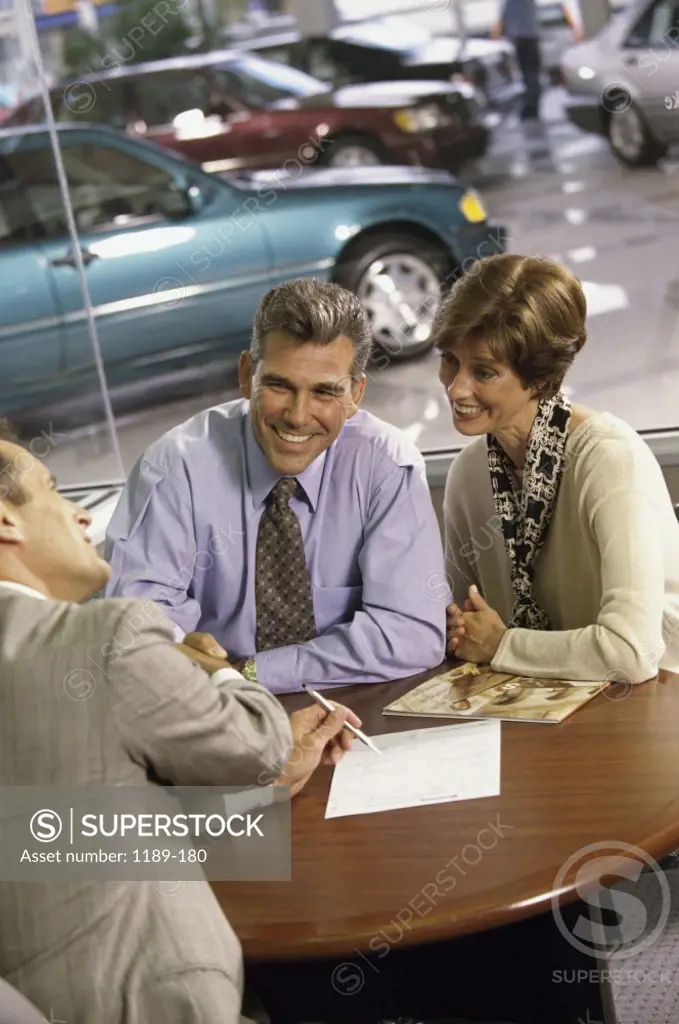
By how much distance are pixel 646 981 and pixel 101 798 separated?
1.55 meters

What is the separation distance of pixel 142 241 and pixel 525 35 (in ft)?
4.90

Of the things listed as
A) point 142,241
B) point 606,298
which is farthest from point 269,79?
point 606,298

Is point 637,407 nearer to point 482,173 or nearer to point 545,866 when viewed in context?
point 482,173

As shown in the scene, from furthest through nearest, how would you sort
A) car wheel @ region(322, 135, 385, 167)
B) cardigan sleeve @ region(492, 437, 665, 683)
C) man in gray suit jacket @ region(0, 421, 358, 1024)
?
car wheel @ region(322, 135, 385, 167) → cardigan sleeve @ region(492, 437, 665, 683) → man in gray suit jacket @ region(0, 421, 358, 1024)

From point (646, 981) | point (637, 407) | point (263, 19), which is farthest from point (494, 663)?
point (263, 19)

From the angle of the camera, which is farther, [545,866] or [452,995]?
[452,995]

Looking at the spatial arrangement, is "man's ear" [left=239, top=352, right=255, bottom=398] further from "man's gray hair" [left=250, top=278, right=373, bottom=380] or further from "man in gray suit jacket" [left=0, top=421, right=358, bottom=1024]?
"man in gray suit jacket" [left=0, top=421, right=358, bottom=1024]

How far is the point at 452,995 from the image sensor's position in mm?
1938

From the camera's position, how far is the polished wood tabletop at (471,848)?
1413 millimetres

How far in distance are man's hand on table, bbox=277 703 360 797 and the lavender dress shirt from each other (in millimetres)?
406

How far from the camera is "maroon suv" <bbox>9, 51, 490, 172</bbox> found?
13.4ft

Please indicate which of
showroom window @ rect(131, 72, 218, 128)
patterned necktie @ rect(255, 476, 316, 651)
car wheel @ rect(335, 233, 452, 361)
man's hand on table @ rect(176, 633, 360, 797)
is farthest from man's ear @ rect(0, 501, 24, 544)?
showroom window @ rect(131, 72, 218, 128)

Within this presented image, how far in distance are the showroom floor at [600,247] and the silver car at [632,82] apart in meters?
0.06

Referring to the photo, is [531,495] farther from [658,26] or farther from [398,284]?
[658,26]
